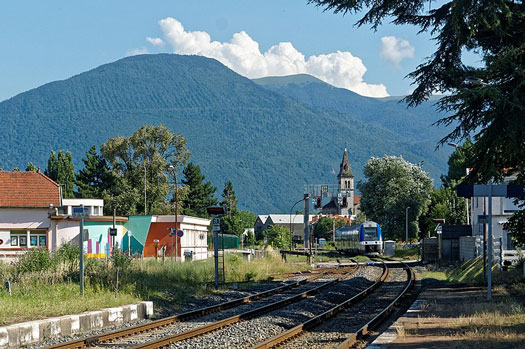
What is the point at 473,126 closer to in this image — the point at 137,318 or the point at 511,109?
the point at 511,109

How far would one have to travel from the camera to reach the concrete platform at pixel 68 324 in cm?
1357

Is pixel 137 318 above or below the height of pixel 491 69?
below

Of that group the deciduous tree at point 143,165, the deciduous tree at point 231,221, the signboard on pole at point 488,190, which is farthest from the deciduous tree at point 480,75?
the deciduous tree at point 231,221

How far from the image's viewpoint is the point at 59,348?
1270 centimetres

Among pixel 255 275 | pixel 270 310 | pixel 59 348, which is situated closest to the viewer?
pixel 59 348

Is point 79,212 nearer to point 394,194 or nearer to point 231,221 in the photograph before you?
point 394,194

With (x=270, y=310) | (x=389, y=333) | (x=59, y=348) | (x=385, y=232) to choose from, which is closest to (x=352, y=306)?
(x=270, y=310)

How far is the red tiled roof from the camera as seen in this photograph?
168ft

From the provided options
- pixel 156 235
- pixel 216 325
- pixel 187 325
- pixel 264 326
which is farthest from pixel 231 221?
pixel 216 325

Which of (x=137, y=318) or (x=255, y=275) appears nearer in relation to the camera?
(x=137, y=318)

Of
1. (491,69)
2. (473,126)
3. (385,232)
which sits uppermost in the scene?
(491,69)

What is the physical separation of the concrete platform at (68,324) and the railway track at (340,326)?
431 cm

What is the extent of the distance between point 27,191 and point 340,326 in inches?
1583

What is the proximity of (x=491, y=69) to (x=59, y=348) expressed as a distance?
1197 cm
